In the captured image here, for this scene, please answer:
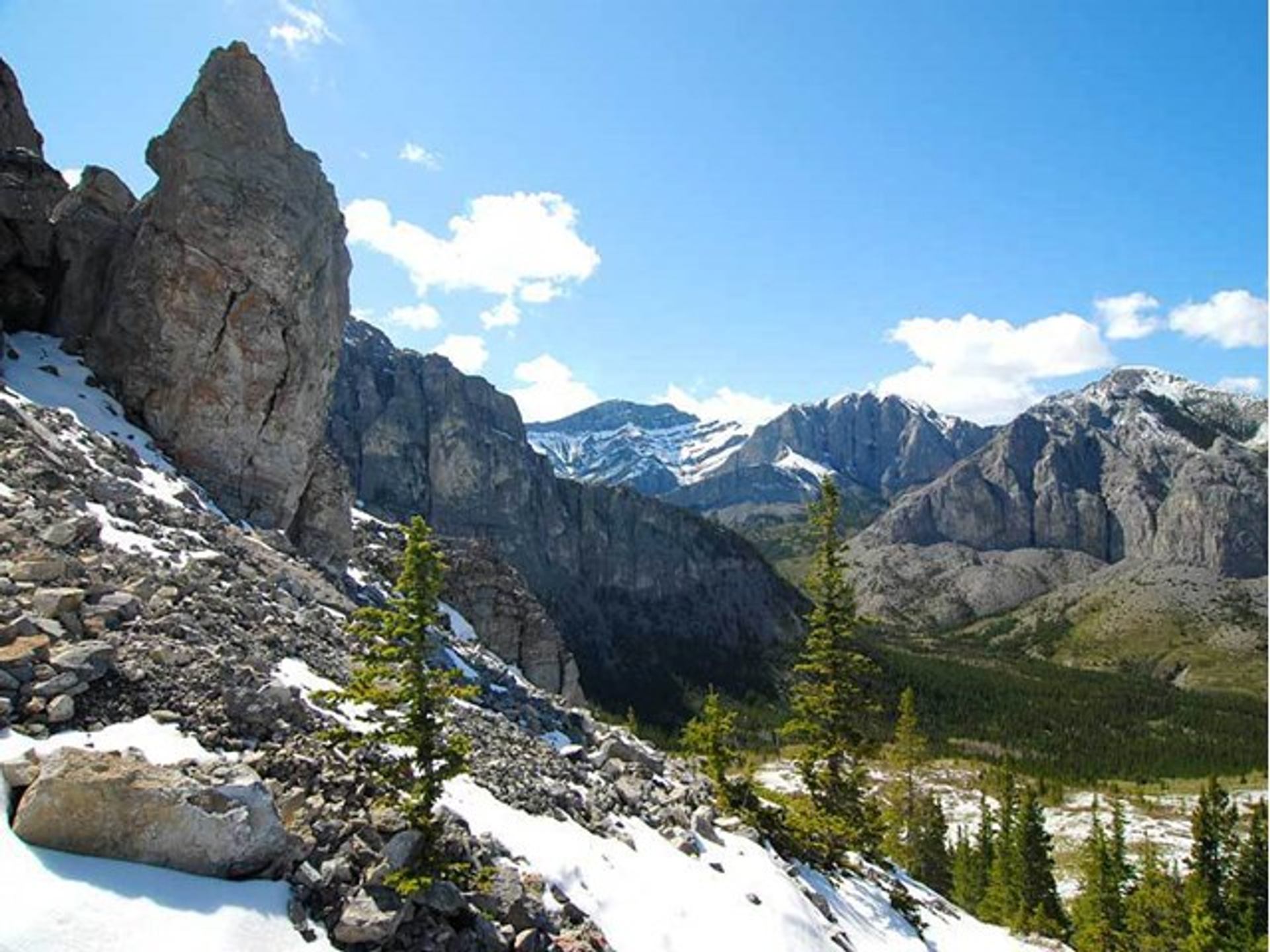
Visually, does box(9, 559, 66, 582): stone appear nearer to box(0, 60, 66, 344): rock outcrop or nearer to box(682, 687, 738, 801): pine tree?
box(0, 60, 66, 344): rock outcrop

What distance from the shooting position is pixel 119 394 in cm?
3188

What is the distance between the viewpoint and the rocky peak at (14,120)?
39.0 metres

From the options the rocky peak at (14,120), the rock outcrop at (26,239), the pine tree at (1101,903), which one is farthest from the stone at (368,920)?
the pine tree at (1101,903)

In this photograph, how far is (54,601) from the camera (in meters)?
14.1

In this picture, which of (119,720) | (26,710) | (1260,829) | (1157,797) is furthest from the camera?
(1157,797)

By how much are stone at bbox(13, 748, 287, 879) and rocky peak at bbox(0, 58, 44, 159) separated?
40.7m

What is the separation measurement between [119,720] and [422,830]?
5196mm

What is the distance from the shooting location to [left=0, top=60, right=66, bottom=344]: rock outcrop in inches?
1291

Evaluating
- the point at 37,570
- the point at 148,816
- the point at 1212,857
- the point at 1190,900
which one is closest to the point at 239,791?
the point at 148,816

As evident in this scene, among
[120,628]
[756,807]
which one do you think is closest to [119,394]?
[120,628]

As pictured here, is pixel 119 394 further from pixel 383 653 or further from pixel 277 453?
pixel 383 653

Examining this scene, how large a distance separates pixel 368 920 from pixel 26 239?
35.4 metres

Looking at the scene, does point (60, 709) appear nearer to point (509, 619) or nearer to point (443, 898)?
point (443, 898)

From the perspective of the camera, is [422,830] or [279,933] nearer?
[279,933]
